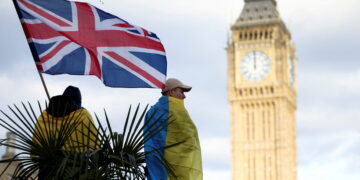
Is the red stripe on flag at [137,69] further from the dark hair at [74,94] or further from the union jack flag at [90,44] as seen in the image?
the dark hair at [74,94]

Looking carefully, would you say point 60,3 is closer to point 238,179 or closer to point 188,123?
point 188,123

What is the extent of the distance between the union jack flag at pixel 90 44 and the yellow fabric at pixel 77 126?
51 cm

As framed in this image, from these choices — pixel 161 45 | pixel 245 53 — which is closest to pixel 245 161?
pixel 245 53

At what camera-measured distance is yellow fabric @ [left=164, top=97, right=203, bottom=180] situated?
740 cm

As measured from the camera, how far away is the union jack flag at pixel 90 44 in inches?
313

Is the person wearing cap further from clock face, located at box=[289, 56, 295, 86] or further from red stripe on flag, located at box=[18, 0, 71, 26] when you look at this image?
clock face, located at box=[289, 56, 295, 86]

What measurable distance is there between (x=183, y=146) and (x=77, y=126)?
84 cm

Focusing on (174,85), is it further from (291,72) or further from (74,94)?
(291,72)

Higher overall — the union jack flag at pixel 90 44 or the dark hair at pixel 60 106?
the union jack flag at pixel 90 44

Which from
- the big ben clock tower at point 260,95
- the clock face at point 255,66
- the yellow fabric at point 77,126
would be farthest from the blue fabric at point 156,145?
the clock face at point 255,66

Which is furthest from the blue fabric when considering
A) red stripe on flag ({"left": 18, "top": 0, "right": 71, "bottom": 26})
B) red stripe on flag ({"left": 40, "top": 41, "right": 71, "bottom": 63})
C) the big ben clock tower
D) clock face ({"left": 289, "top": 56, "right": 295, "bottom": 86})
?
clock face ({"left": 289, "top": 56, "right": 295, "bottom": 86})

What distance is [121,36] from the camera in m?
8.46

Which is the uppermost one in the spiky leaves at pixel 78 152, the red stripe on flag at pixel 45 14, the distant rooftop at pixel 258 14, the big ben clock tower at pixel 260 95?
the distant rooftop at pixel 258 14

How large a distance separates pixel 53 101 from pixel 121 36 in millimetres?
1181
